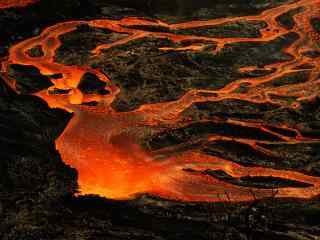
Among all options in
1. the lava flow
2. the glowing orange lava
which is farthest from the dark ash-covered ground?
the glowing orange lava

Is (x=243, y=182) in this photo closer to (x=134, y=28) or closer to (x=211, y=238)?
(x=211, y=238)

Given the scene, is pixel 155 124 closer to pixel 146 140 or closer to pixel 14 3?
pixel 146 140

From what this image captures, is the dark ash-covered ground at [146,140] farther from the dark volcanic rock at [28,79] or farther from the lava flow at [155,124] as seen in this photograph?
the lava flow at [155,124]

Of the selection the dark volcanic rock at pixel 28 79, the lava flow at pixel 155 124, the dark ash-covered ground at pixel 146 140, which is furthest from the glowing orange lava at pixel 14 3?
the dark volcanic rock at pixel 28 79

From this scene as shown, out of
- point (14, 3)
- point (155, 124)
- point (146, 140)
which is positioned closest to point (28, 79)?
point (155, 124)

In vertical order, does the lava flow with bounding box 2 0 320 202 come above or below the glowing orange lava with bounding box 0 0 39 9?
below

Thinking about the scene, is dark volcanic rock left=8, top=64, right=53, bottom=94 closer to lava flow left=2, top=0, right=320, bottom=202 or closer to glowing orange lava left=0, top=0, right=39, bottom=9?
lava flow left=2, top=0, right=320, bottom=202
